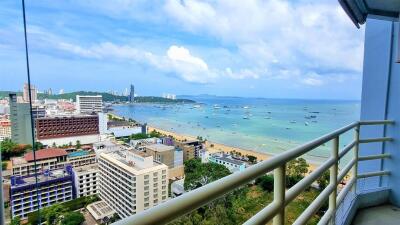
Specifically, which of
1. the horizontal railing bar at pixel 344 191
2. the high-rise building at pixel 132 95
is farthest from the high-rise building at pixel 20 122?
the high-rise building at pixel 132 95

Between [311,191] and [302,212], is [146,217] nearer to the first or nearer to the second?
[302,212]

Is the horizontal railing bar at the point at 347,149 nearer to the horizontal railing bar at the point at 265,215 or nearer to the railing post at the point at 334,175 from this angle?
the railing post at the point at 334,175

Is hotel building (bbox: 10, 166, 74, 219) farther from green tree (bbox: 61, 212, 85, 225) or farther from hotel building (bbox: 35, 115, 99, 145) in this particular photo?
hotel building (bbox: 35, 115, 99, 145)

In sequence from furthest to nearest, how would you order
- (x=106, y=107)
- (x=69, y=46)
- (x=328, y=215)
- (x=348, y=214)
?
(x=106, y=107) < (x=348, y=214) < (x=69, y=46) < (x=328, y=215)

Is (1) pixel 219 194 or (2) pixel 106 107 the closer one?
(1) pixel 219 194

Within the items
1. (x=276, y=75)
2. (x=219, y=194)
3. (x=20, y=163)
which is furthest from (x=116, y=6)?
(x=276, y=75)

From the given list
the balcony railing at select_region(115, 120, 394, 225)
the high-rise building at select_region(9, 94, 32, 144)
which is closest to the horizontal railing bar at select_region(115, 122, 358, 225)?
the balcony railing at select_region(115, 120, 394, 225)

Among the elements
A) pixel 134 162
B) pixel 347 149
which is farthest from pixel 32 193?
pixel 347 149
